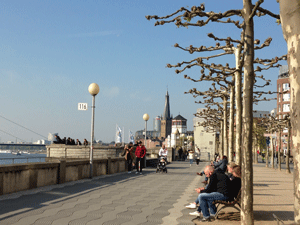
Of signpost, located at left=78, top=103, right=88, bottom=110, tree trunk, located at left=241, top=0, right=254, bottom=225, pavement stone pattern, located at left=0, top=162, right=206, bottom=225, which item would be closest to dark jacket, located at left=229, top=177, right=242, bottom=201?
pavement stone pattern, located at left=0, top=162, right=206, bottom=225

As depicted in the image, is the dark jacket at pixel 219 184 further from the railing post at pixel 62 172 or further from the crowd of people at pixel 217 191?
the railing post at pixel 62 172

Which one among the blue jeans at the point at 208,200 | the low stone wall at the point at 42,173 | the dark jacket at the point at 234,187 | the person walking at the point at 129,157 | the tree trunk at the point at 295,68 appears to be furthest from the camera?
the person walking at the point at 129,157

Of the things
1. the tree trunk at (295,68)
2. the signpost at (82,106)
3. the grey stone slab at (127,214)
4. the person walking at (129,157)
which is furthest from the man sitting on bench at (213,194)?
the person walking at (129,157)

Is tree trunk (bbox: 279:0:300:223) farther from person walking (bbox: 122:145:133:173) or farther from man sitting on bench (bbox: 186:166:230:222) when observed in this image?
person walking (bbox: 122:145:133:173)

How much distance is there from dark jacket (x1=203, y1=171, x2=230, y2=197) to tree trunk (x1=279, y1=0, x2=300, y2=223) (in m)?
5.07

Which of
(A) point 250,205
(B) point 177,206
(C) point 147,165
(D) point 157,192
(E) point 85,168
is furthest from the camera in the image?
(C) point 147,165

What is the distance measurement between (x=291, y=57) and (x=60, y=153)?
47920mm

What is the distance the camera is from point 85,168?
18281mm

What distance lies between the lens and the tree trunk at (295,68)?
3322mm

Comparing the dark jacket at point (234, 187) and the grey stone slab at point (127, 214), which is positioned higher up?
the dark jacket at point (234, 187)

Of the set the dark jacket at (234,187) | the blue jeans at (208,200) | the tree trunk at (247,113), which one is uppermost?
the tree trunk at (247,113)

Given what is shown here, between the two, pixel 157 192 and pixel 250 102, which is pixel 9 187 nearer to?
pixel 157 192

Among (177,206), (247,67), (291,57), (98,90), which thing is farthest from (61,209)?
(98,90)

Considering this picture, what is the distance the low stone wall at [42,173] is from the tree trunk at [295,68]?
939cm
